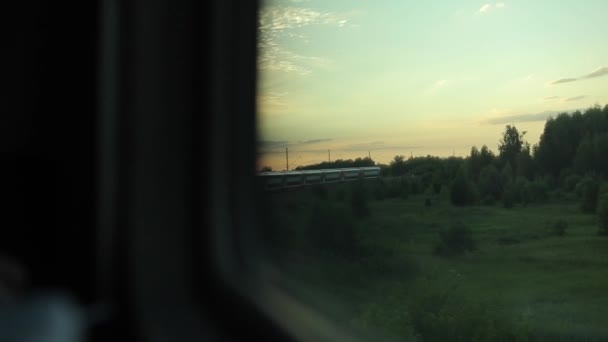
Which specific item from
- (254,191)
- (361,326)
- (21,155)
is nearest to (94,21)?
(21,155)

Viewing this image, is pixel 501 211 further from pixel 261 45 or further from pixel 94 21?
pixel 94 21

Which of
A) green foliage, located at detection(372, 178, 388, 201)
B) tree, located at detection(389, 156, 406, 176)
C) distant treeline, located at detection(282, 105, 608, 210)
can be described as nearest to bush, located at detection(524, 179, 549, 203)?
distant treeline, located at detection(282, 105, 608, 210)

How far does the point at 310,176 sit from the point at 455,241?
947 mm

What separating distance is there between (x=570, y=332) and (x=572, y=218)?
27 cm

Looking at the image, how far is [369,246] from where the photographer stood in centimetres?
242

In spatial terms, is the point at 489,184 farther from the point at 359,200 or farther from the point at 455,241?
the point at 359,200

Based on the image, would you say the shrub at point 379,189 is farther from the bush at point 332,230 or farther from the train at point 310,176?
the bush at point 332,230

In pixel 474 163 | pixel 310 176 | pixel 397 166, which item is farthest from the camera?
pixel 310 176

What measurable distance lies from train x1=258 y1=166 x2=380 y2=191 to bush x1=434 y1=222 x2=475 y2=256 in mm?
432

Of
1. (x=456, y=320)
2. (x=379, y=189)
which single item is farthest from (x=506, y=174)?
(x=379, y=189)

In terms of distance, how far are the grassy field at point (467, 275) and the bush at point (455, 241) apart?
0.02 meters

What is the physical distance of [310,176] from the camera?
2838 millimetres

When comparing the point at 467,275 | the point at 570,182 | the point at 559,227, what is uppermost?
the point at 570,182

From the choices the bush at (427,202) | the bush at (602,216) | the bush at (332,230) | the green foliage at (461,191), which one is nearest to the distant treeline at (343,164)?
the bush at (332,230)
